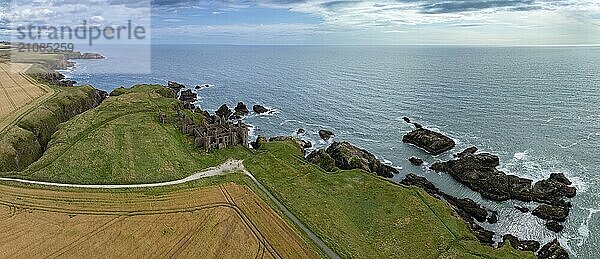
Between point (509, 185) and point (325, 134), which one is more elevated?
point (325, 134)

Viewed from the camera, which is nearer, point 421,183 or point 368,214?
point 368,214

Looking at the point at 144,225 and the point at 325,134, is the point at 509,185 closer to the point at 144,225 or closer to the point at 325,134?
the point at 325,134

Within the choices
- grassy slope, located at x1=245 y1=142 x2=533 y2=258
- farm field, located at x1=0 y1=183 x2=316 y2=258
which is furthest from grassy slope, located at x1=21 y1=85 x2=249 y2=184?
grassy slope, located at x1=245 y1=142 x2=533 y2=258

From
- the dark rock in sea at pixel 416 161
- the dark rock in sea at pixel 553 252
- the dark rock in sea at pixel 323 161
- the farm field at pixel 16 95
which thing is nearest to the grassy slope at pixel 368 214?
the dark rock in sea at pixel 323 161

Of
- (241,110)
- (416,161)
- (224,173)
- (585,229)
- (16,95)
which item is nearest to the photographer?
(585,229)

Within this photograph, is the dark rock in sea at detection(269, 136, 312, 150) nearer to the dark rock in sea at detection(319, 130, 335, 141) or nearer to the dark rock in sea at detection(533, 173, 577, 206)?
the dark rock in sea at detection(319, 130, 335, 141)

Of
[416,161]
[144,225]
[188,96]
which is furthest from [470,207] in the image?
[188,96]

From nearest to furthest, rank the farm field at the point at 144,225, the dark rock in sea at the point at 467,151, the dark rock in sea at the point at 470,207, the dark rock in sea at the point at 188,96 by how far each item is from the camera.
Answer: the farm field at the point at 144,225
the dark rock in sea at the point at 470,207
the dark rock in sea at the point at 467,151
the dark rock in sea at the point at 188,96

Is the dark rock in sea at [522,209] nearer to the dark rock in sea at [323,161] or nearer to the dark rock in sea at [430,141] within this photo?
the dark rock in sea at [430,141]
